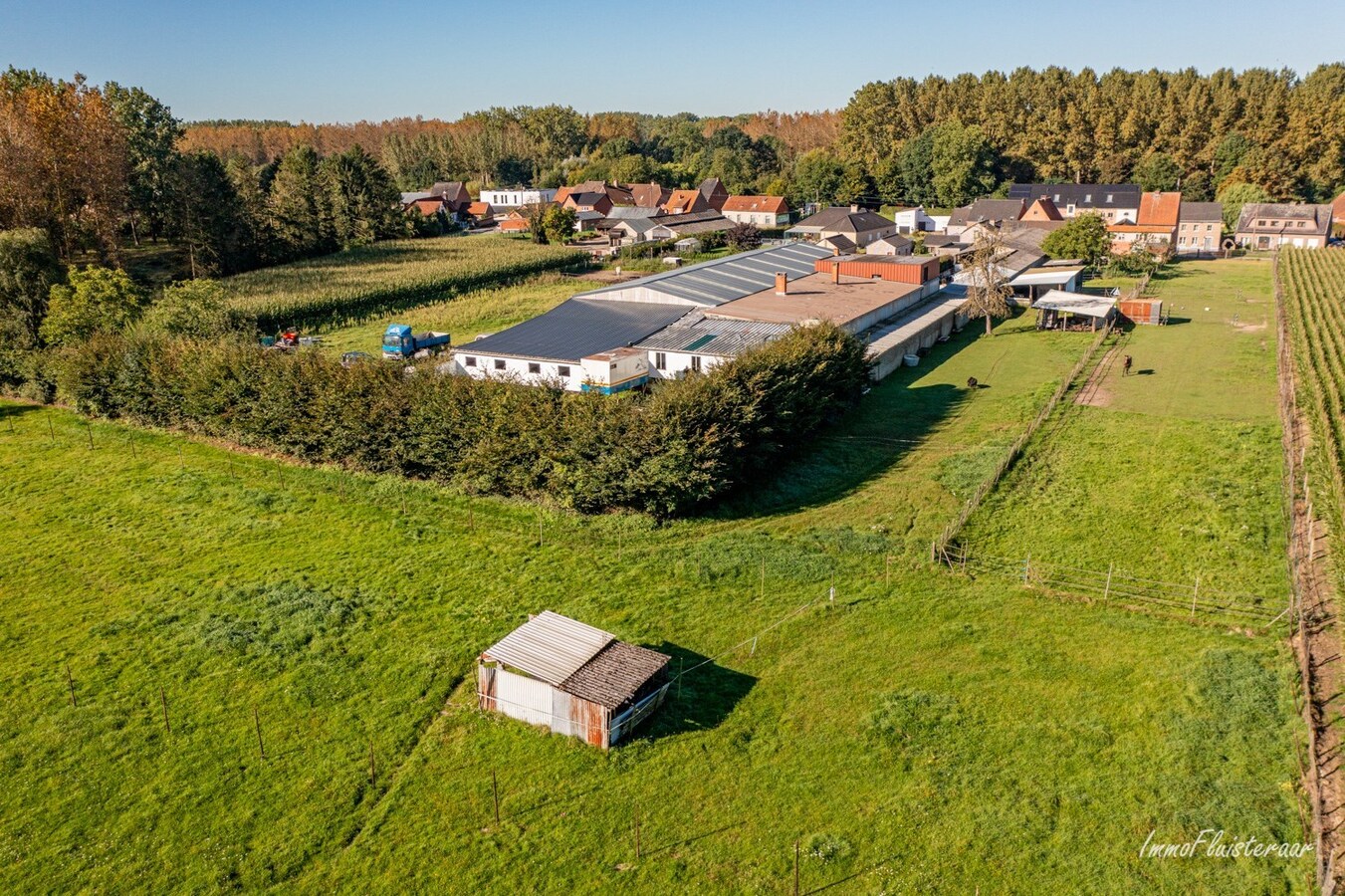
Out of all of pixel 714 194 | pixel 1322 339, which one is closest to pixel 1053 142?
pixel 714 194

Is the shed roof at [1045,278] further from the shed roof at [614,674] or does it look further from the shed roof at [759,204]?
the shed roof at [614,674]

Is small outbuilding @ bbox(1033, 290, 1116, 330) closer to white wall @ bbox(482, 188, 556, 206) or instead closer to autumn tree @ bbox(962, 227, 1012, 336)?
autumn tree @ bbox(962, 227, 1012, 336)

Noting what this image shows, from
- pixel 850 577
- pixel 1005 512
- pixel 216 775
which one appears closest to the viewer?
pixel 216 775

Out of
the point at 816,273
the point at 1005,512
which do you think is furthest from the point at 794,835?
the point at 816,273

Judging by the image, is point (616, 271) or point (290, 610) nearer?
point (290, 610)

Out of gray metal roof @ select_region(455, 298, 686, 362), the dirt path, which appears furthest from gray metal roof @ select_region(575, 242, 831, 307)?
the dirt path

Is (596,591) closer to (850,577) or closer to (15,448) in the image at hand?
(850,577)

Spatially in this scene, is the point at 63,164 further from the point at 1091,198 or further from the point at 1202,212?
the point at 1202,212
